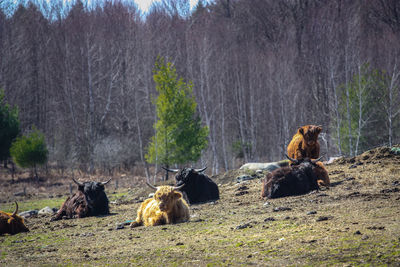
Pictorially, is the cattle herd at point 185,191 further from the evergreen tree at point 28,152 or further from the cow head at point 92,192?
the evergreen tree at point 28,152

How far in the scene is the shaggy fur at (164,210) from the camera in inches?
398

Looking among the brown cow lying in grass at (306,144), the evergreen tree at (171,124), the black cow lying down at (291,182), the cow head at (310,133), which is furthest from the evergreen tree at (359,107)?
the black cow lying down at (291,182)

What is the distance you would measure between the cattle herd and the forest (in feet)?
60.8

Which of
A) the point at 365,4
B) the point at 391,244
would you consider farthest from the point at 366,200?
the point at 365,4

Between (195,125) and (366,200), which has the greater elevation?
(195,125)

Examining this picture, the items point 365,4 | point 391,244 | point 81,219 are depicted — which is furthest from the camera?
point 365,4

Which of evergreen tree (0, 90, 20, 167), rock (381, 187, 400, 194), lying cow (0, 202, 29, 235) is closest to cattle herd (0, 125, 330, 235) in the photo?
lying cow (0, 202, 29, 235)

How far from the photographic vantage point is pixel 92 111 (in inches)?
1663

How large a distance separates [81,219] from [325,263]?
8840 millimetres

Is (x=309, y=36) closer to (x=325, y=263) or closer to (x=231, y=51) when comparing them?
(x=231, y=51)

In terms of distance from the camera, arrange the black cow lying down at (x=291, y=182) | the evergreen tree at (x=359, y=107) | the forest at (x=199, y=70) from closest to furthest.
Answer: the black cow lying down at (x=291, y=182) → the evergreen tree at (x=359, y=107) → the forest at (x=199, y=70)

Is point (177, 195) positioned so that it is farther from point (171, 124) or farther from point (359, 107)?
point (359, 107)

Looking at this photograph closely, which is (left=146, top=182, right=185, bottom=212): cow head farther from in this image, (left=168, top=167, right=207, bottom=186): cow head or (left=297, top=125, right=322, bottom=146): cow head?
(left=297, top=125, right=322, bottom=146): cow head

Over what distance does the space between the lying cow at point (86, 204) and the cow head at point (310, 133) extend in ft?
20.0
